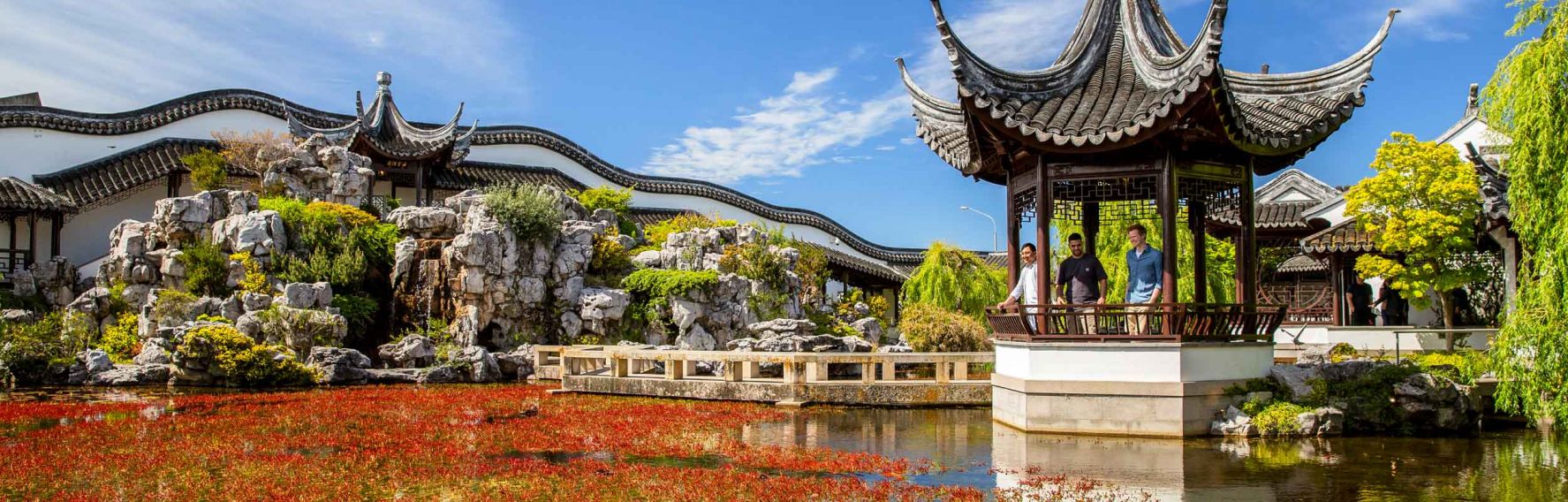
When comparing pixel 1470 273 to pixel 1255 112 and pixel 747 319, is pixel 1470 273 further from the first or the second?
pixel 747 319

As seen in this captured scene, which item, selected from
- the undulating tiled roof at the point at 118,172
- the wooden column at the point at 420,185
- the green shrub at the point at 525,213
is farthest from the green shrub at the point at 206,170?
the green shrub at the point at 525,213

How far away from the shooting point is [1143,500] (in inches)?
252

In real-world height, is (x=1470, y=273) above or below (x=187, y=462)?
above

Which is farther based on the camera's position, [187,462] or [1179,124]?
[1179,124]

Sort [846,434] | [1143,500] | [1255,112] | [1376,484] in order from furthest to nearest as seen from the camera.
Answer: [1255,112], [846,434], [1376,484], [1143,500]

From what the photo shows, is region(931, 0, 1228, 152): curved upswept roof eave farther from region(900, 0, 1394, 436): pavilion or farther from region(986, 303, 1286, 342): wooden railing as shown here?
region(986, 303, 1286, 342): wooden railing

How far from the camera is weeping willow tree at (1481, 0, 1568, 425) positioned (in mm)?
8555

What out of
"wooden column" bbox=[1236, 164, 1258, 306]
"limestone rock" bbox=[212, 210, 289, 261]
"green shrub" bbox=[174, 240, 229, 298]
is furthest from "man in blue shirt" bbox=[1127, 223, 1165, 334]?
"green shrub" bbox=[174, 240, 229, 298]

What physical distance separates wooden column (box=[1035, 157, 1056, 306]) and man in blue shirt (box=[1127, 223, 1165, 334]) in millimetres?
768

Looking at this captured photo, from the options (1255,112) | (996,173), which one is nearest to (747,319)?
(996,173)

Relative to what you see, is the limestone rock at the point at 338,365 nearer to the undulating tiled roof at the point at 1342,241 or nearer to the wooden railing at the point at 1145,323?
the wooden railing at the point at 1145,323

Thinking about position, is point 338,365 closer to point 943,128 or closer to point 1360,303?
point 943,128

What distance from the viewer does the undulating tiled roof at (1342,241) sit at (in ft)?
56.7

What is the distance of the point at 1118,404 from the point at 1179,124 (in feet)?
8.67
